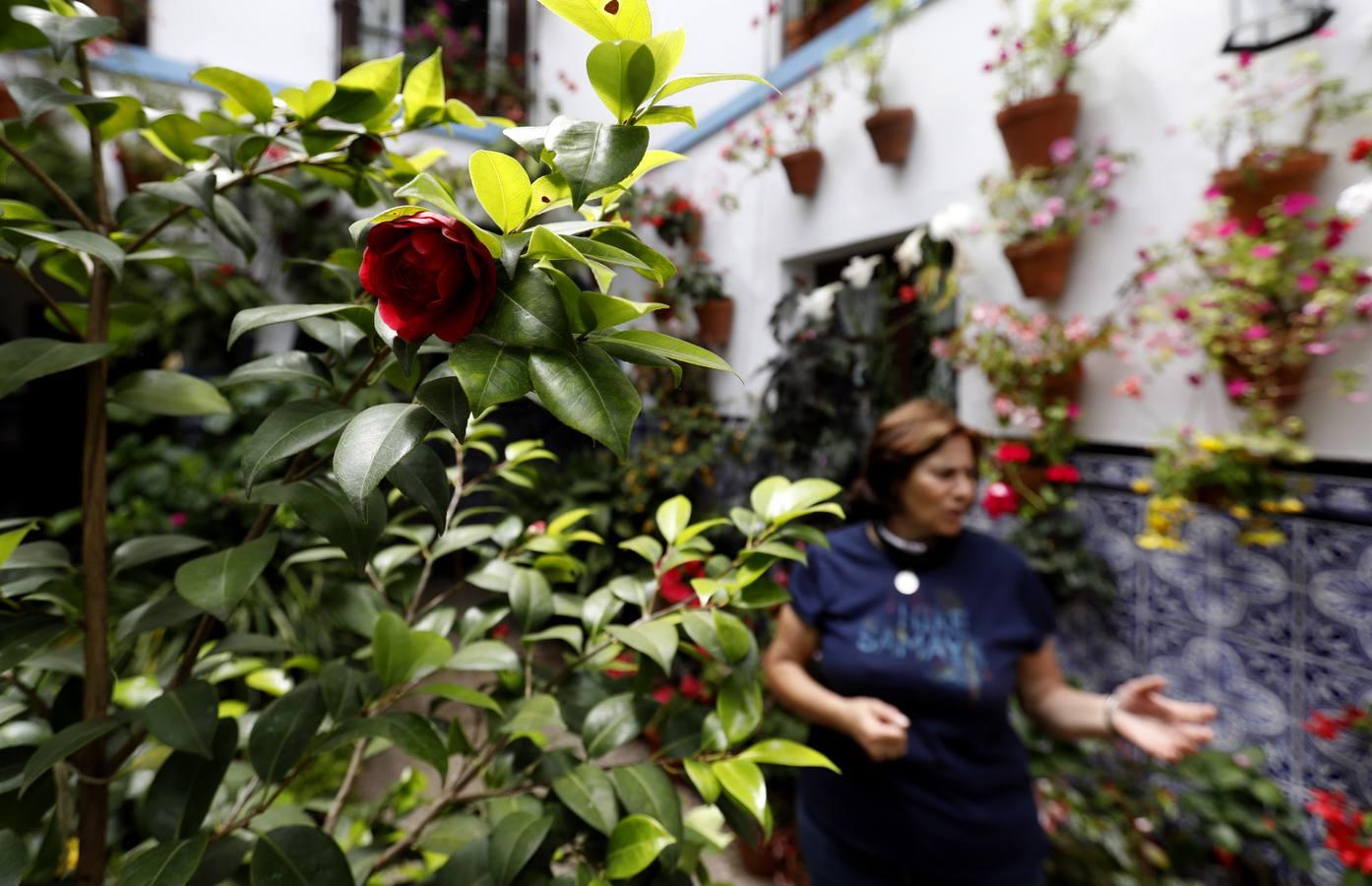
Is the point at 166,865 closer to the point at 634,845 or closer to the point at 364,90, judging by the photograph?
the point at 634,845

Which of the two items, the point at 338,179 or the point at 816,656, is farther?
the point at 816,656

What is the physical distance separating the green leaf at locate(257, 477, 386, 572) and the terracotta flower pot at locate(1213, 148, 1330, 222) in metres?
1.45

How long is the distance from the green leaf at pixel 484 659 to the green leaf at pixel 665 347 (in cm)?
34

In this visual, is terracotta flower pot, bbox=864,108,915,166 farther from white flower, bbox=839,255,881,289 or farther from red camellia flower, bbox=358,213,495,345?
red camellia flower, bbox=358,213,495,345

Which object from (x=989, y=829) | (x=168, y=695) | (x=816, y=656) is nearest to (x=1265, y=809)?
(x=989, y=829)

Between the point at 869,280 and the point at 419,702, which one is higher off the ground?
the point at 869,280

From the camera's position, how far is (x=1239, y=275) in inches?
44.6

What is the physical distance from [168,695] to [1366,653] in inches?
62.7

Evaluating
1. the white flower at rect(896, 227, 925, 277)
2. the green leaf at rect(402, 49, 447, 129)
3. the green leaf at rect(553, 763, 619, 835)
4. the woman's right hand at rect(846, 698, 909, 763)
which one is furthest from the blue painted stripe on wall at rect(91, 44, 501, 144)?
the woman's right hand at rect(846, 698, 909, 763)

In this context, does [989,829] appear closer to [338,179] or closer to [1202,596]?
[1202,596]

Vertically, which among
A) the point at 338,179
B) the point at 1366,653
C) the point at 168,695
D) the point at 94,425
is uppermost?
the point at 338,179

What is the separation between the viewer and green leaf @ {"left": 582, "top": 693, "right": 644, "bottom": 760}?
505mm

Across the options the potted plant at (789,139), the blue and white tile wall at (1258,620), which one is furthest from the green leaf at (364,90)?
the blue and white tile wall at (1258,620)

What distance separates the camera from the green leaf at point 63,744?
0.36 m
